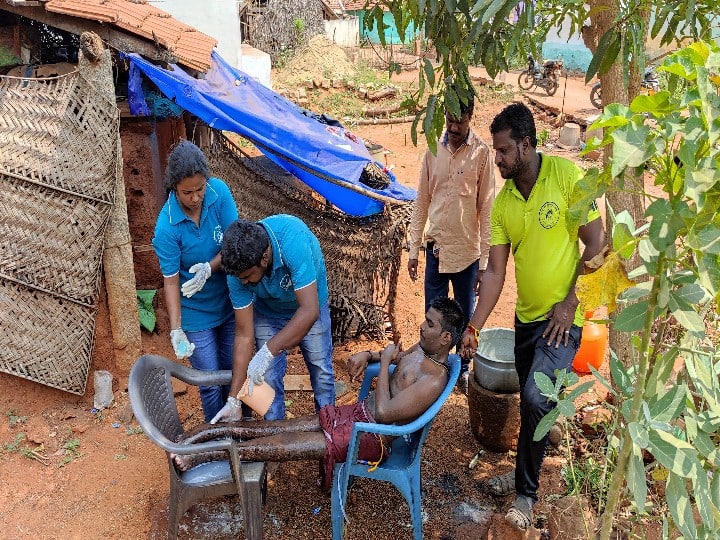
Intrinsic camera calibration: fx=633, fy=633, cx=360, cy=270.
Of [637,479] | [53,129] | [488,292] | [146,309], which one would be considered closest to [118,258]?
[146,309]

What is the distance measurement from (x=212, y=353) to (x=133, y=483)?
853 mm

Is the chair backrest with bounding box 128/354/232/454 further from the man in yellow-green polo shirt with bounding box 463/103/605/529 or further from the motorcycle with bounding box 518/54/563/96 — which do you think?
the motorcycle with bounding box 518/54/563/96

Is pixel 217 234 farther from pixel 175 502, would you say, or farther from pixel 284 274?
pixel 175 502

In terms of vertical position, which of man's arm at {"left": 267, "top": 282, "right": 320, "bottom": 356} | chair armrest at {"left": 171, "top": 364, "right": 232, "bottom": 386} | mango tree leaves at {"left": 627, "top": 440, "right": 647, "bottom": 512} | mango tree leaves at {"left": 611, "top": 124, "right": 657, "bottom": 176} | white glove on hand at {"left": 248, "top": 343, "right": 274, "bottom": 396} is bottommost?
chair armrest at {"left": 171, "top": 364, "right": 232, "bottom": 386}

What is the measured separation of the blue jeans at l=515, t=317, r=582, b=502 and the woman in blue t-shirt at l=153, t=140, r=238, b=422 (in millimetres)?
1591

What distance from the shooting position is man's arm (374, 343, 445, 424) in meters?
2.80

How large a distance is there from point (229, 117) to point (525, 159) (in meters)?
2.23

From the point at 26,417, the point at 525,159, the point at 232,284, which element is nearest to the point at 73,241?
the point at 26,417

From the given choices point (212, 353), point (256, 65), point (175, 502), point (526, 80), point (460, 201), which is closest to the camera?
point (175, 502)

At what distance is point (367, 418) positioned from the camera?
2943mm

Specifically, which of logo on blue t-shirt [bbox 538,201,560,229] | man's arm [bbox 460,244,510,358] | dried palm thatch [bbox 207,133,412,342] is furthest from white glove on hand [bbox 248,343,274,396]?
dried palm thatch [bbox 207,133,412,342]

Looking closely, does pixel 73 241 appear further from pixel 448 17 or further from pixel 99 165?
pixel 448 17

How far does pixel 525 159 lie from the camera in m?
2.78

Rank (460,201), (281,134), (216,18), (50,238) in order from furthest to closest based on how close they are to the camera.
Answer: (216,18)
(281,134)
(50,238)
(460,201)
